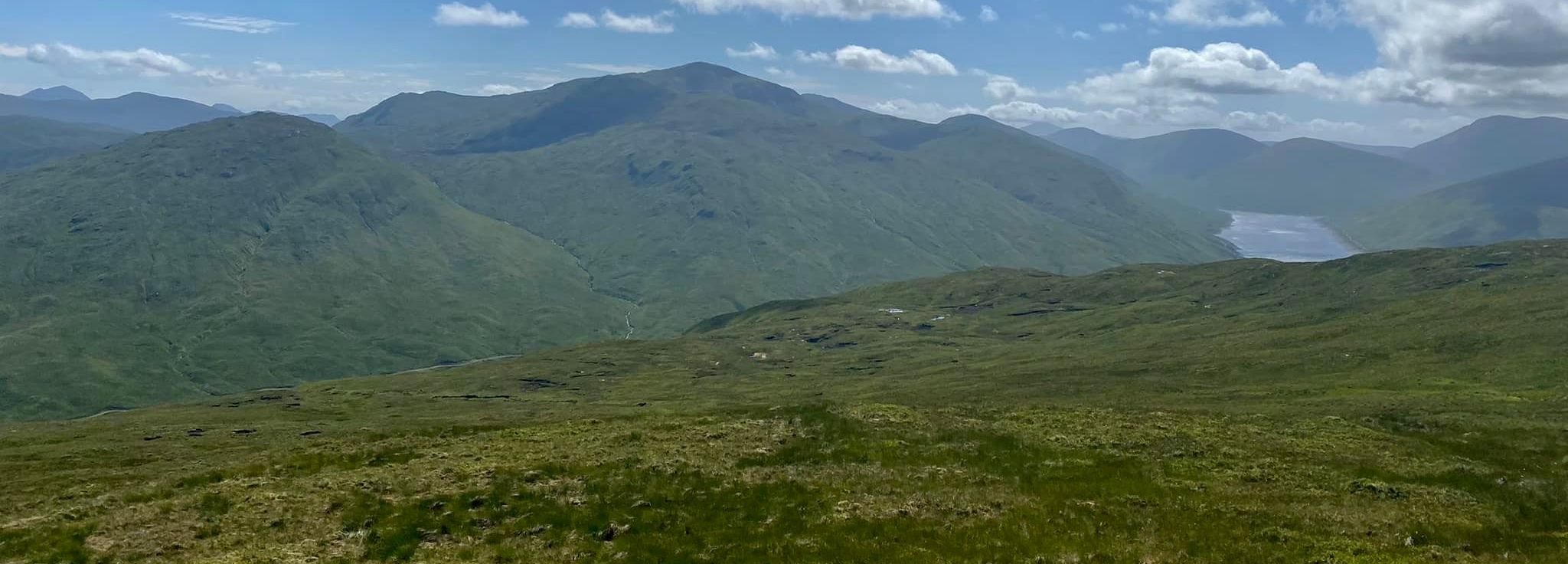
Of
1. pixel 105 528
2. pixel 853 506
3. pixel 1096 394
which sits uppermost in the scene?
pixel 853 506

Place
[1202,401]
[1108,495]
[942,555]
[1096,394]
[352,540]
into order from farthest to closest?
[1096,394] < [1202,401] < [1108,495] < [352,540] < [942,555]

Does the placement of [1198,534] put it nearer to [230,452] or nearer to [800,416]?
[800,416]

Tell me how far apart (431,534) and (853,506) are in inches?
664

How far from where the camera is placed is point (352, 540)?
3506 cm

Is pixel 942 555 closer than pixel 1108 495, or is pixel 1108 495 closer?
pixel 942 555

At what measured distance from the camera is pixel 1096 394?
120812 mm

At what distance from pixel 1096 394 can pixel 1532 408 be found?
50094 millimetres

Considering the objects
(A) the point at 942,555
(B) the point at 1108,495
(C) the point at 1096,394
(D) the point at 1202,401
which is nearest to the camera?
(A) the point at 942,555

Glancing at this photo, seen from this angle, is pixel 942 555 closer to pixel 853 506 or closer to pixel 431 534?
pixel 853 506

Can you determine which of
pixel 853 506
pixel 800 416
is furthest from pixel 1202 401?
pixel 853 506

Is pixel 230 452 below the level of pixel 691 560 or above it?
below

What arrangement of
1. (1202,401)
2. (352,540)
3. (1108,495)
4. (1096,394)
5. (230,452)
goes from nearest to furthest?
(352,540) < (1108,495) < (230,452) < (1202,401) < (1096,394)

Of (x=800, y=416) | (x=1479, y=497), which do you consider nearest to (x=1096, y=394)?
(x=800, y=416)

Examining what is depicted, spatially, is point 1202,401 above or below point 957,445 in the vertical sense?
below
